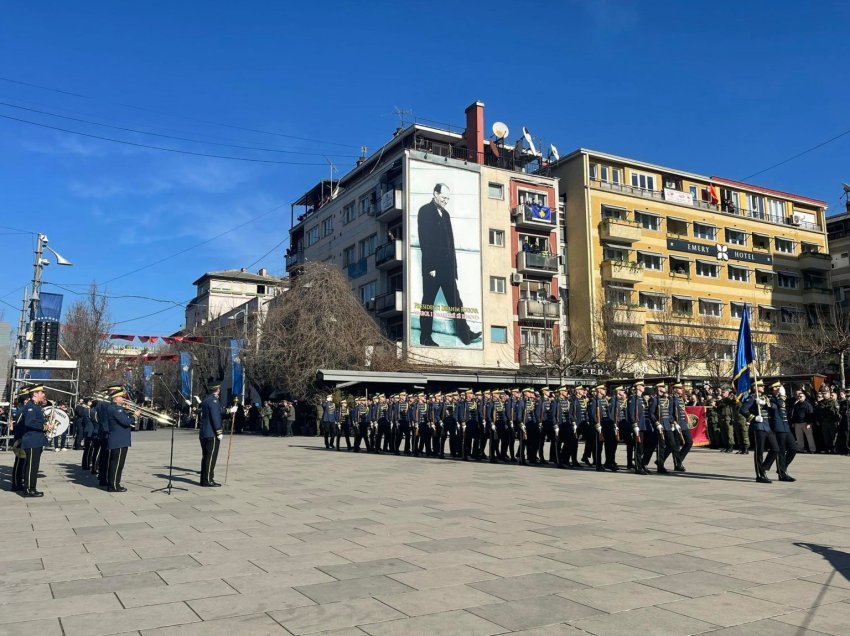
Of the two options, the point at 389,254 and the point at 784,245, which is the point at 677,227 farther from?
the point at 389,254

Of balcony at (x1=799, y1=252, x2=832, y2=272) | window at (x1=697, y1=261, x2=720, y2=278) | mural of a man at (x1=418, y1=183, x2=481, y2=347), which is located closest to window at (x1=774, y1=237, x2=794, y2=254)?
balcony at (x1=799, y1=252, x2=832, y2=272)

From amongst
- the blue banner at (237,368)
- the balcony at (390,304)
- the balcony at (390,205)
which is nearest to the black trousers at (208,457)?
the blue banner at (237,368)

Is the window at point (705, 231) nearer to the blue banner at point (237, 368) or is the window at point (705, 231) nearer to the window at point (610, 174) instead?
the window at point (610, 174)

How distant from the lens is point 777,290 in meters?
59.0

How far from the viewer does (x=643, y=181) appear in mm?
54531

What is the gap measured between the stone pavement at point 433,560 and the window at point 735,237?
160ft

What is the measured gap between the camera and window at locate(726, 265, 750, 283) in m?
56.7

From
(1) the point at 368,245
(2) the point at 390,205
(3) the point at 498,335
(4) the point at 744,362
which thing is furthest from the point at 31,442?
(1) the point at 368,245

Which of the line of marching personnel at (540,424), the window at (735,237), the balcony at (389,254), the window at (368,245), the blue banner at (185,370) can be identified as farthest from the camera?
the window at (735,237)

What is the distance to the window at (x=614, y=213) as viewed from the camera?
51.4 m

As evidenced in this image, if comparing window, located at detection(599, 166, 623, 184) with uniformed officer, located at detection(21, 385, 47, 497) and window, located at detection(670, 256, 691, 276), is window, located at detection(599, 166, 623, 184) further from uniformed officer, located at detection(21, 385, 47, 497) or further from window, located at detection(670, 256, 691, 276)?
uniformed officer, located at detection(21, 385, 47, 497)

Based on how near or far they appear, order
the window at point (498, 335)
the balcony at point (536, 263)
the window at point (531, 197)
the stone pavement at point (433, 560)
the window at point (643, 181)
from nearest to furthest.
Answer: the stone pavement at point (433, 560) → the window at point (498, 335) → the balcony at point (536, 263) → the window at point (531, 197) → the window at point (643, 181)

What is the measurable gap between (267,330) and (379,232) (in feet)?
42.4

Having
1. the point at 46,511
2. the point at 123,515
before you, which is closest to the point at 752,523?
the point at 123,515
